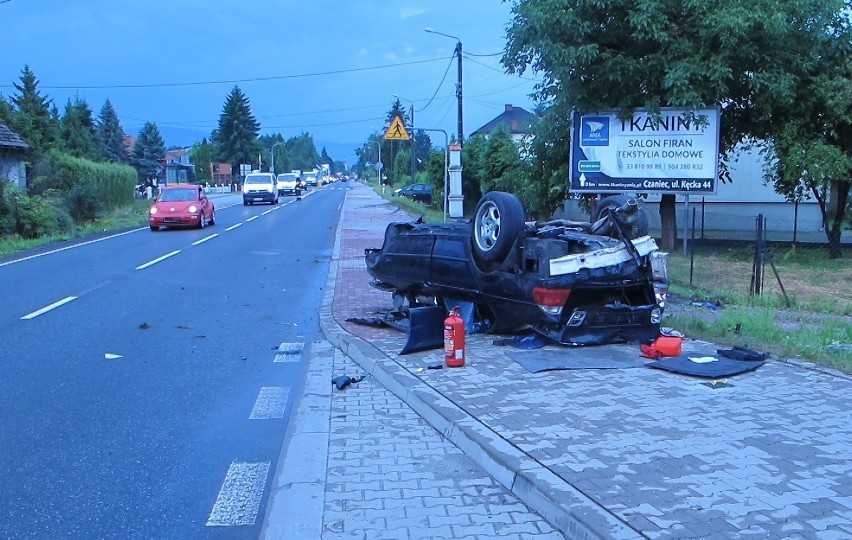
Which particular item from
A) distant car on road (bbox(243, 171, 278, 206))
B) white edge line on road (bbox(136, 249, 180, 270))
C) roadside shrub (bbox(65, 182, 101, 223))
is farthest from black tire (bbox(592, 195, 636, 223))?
distant car on road (bbox(243, 171, 278, 206))

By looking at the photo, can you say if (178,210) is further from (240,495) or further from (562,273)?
(240,495)

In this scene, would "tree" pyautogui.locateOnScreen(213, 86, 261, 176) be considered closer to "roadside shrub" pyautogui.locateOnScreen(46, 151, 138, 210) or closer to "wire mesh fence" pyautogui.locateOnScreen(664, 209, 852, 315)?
"roadside shrub" pyautogui.locateOnScreen(46, 151, 138, 210)

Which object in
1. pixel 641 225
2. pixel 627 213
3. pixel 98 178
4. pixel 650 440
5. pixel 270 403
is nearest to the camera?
pixel 650 440

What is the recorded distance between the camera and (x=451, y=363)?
7.46 m

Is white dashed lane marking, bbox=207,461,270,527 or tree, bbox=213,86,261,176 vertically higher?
tree, bbox=213,86,261,176

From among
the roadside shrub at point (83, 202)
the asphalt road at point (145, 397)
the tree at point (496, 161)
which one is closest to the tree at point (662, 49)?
the tree at point (496, 161)

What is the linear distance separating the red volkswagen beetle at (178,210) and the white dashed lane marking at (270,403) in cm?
2235

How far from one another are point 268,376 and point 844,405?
5.10 meters

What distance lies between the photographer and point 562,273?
7.62 metres

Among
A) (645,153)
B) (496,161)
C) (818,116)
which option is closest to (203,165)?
(496,161)

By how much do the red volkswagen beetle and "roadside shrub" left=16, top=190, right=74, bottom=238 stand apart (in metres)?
2.87

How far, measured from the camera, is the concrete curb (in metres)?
4.09

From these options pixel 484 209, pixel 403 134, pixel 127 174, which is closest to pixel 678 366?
pixel 484 209

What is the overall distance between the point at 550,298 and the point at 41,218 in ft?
72.0
